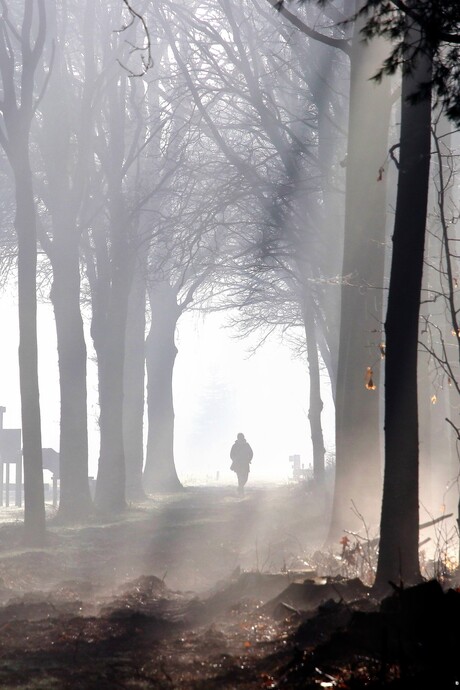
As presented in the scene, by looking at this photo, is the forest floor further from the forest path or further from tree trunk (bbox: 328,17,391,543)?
tree trunk (bbox: 328,17,391,543)

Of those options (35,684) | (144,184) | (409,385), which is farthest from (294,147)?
(35,684)

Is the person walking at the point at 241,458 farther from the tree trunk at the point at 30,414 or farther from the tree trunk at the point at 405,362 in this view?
the tree trunk at the point at 405,362

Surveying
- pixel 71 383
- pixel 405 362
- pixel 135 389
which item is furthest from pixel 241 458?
pixel 405 362

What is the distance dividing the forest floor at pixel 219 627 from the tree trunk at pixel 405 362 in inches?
17.7

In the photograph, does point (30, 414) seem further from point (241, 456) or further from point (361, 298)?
point (241, 456)

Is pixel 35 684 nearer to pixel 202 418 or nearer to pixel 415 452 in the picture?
pixel 415 452

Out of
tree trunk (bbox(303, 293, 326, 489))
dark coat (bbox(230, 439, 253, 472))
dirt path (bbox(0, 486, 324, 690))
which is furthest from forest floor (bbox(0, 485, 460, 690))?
dark coat (bbox(230, 439, 253, 472))

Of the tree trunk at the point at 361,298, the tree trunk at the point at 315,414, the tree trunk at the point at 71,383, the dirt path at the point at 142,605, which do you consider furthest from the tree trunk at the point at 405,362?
the tree trunk at the point at 315,414

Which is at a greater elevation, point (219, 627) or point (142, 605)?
point (219, 627)

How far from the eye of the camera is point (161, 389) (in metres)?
A: 35.7

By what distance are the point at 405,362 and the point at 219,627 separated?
262 cm

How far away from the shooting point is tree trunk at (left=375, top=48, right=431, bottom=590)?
8312 mm

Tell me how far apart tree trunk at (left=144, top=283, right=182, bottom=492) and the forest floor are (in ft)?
66.5

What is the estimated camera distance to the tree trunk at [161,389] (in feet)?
115
